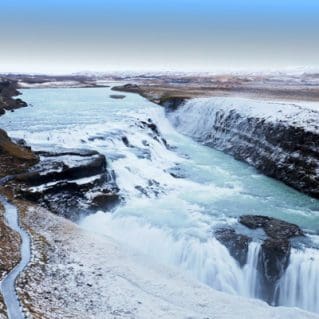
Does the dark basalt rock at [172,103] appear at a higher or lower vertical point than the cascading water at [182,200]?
higher

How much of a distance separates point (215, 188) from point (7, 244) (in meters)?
14.8

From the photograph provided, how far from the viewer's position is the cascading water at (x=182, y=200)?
683 inches

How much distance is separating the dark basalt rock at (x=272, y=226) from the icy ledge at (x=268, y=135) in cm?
707

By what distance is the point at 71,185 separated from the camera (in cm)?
2283

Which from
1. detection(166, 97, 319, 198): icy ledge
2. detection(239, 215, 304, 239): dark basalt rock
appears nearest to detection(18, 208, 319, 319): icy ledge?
detection(239, 215, 304, 239): dark basalt rock

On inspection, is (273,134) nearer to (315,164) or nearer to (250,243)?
(315,164)

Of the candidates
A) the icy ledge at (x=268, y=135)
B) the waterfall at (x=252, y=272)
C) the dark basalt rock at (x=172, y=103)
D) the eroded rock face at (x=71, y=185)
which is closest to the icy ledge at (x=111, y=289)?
the waterfall at (x=252, y=272)

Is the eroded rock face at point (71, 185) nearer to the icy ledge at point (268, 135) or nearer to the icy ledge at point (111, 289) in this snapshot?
the icy ledge at point (111, 289)

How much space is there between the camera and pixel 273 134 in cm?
3534

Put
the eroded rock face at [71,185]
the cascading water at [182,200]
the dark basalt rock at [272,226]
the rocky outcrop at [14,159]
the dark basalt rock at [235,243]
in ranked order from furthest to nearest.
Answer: the rocky outcrop at [14,159] → the eroded rock face at [71,185] → the dark basalt rock at [272,226] → the dark basalt rock at [235,243] → the cascading water at [182,200]

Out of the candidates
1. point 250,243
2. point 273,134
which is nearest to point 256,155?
point 273,134

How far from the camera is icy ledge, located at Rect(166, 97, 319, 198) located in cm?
2988

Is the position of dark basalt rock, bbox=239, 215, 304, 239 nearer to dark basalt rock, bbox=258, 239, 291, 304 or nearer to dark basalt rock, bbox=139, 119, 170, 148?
dark basalt rock, bbox=258, 239, 291, 304

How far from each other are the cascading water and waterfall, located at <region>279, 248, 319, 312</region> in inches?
1.4
